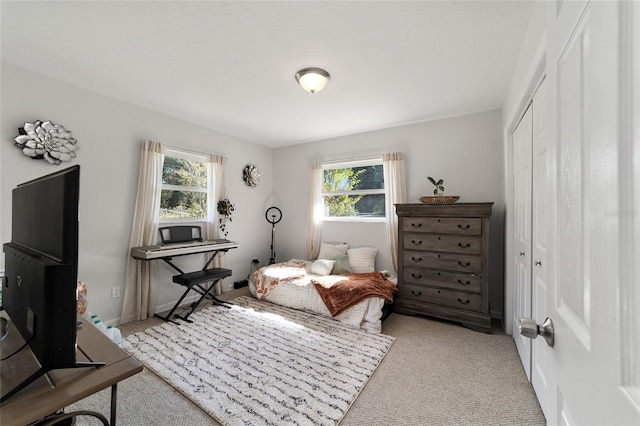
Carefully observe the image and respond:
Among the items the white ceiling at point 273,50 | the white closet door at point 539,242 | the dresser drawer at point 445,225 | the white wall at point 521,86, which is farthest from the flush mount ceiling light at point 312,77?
the dresser drawer at point 445,225

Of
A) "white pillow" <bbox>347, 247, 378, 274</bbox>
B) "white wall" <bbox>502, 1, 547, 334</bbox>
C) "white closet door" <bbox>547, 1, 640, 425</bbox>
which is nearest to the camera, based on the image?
"white closet door" <bbox>547, 1, 640, 425</bbox>

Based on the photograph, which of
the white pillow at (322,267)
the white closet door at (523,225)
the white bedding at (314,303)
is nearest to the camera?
the white closet door at (523,225)

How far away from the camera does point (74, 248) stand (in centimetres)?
68

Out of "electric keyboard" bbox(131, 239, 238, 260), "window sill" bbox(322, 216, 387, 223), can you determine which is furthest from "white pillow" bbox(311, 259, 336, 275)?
"electric keyboard" bbox(131, 239, 238, 260)

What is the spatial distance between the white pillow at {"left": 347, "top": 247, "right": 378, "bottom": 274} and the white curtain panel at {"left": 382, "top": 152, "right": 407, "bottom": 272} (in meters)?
0.28

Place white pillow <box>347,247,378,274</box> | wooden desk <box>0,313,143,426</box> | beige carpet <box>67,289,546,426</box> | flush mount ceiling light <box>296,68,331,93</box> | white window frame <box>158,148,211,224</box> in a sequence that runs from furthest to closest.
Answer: white pillow <box>347,247,378,274</box>
white window frame <box>158,148,211,224</box>
flush mount ceiling light <box>296,68,331,93</box>
beige carpet <box>67,289,546,426</box>
wooden desk <box>0,313,143,426</box>

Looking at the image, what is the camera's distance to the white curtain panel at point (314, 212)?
14.3 ft

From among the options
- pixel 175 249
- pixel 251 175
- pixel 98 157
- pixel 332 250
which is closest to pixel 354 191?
pixel 332 250

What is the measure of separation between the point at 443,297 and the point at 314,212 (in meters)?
2.28

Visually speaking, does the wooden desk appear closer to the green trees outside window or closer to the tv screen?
the tv screen

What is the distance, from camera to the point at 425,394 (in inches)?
70.3

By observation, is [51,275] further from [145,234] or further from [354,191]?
[354,191]

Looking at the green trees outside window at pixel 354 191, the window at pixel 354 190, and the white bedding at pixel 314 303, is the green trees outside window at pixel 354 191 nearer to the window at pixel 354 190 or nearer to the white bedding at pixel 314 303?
the window at pixel 354 190

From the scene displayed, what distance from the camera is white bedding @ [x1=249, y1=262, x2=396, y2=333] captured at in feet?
9.18
